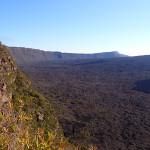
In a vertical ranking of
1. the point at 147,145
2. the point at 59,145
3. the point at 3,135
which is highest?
the point at 3,135

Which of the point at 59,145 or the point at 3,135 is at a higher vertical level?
the point at 3,135

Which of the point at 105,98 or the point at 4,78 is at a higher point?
the point at 4,78

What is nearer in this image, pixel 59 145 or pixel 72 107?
pixel 59 145

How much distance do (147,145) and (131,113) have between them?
6.28m

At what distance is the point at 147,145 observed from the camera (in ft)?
36.4

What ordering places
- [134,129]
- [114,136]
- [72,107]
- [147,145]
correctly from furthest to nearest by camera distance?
[72,107] < [134,129] < [114,136] < [147,145]

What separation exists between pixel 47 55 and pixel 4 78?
120665 millimetres

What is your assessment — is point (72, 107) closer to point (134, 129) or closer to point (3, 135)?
point (134, 129)

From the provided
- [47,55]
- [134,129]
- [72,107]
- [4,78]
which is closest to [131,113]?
[134,129]

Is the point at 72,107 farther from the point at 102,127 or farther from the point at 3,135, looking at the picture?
the point at 3,135

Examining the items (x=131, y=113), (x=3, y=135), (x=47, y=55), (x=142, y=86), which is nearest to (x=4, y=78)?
(x=3, y=135)

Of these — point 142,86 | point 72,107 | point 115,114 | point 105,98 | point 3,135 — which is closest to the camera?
point 3,135

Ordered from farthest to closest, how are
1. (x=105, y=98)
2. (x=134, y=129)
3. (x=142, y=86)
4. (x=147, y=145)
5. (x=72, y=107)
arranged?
(x=142, y=86)
(x=105, y=98)
(x=72, y=107)
(x=134, y=129)
(x=147, y=145)

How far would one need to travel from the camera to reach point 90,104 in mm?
19781
